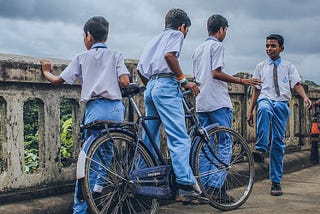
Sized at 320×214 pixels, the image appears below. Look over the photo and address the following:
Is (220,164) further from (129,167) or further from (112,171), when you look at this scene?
(112,171)

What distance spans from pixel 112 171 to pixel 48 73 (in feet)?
3.12

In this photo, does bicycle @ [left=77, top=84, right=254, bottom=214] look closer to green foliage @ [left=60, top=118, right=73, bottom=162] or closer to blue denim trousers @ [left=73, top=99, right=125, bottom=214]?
blue denim trousers @ [left=73, top=99, right=125, bottom=214]

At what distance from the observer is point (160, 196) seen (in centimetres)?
424

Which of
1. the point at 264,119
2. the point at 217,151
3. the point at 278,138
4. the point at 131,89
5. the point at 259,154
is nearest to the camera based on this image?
the point at 131,89

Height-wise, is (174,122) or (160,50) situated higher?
(160,50)

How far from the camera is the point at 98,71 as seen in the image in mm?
4008

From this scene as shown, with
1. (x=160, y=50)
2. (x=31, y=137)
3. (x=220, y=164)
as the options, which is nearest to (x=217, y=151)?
(x=220, y=164)

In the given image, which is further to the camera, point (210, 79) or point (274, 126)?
point (274, 126)

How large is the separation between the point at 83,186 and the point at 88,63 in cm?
91

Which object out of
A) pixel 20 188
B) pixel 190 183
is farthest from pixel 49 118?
pixel 190 183

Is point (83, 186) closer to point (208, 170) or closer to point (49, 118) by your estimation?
point (49, 118)

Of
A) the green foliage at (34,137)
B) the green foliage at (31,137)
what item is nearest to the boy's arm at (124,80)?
the green foliage at (34,137)

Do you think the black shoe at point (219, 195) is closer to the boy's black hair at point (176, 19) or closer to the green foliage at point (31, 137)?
the boy's black hair at point (176, 19)

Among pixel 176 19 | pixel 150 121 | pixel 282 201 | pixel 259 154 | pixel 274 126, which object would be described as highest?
pixel 176 19
